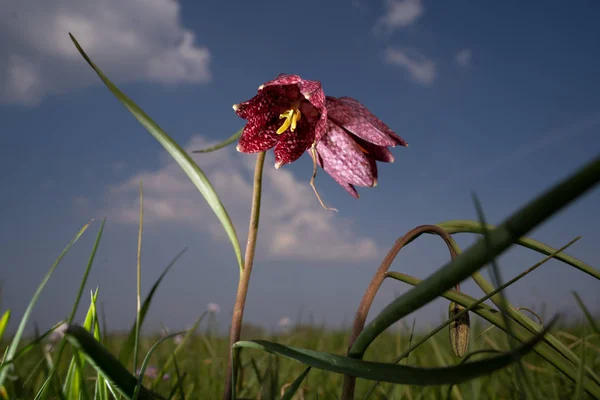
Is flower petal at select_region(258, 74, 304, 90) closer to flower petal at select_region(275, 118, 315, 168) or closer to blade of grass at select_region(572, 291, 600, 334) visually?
flower petal at select_region(275, 118, 315, 168)

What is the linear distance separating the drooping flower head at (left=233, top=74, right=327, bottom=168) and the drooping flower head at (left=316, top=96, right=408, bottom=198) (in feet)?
0.14

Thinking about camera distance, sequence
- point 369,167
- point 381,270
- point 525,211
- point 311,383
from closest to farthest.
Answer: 1. point 525,211
2. point 381,270
3. point 369,167
4. point 311,383

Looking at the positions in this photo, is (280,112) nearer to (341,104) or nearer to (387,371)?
(341,104)

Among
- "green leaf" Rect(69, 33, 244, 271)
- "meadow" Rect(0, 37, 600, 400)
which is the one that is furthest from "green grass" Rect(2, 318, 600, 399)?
"green leaf" Rect(69, 33, 244, 271)

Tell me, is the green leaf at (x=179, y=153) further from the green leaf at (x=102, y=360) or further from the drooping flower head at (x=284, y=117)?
the green leaf at (x=102, y=360)

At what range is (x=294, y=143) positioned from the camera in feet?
4.38

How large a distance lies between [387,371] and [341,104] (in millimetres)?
724

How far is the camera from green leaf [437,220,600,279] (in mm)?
956

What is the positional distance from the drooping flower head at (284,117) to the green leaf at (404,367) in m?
0.53

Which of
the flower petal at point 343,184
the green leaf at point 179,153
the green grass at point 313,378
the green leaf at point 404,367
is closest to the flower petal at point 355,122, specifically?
the flower petal at point 343,184

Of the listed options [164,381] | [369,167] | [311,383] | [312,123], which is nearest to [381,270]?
[369,167]

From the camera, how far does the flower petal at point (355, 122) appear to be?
1.22 meters

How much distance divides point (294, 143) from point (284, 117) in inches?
3.0

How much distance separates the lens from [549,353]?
849mm
